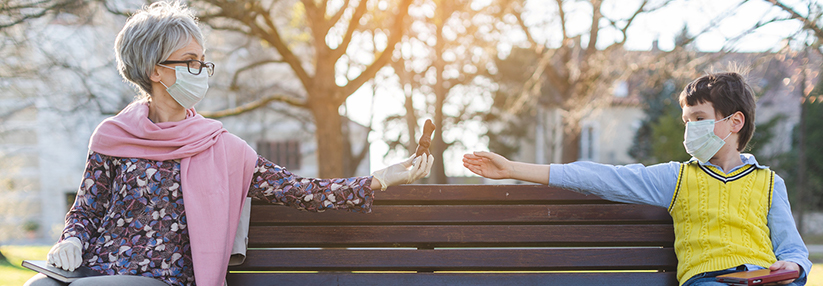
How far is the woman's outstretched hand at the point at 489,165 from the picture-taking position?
2559mm

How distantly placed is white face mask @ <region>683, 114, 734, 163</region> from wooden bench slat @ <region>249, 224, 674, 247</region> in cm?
46

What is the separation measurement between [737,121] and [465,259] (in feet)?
4.56

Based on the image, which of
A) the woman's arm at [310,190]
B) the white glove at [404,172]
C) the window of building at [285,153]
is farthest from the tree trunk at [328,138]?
the window of building at [285,153]

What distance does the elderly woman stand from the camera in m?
2.38

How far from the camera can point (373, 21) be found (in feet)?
40.4

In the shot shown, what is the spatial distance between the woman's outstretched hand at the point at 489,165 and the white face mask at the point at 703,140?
80 cm

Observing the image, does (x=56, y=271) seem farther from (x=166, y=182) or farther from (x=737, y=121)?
(x=737, y=121)

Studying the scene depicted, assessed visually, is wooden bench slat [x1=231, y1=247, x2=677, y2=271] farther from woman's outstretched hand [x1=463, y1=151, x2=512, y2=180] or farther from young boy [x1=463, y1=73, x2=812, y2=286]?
woman's outstretched hand [x1=463, y1=151, x2=512, y2=180]


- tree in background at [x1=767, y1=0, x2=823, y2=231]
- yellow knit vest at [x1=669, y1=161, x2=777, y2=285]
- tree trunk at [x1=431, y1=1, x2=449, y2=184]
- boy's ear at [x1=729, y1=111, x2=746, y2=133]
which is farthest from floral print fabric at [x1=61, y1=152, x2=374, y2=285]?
tree trunk at [x1=431, y1=1, x2=449, y2=184]

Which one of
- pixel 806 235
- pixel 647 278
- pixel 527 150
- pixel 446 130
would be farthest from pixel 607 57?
pixel 527 150

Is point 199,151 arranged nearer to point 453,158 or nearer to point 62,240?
point 62,240

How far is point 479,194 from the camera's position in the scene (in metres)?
2.87

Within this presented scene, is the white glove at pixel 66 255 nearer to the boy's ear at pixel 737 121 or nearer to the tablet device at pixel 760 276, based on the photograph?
the tablet device at pixel 760 276

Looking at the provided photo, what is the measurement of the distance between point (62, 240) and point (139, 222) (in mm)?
286
